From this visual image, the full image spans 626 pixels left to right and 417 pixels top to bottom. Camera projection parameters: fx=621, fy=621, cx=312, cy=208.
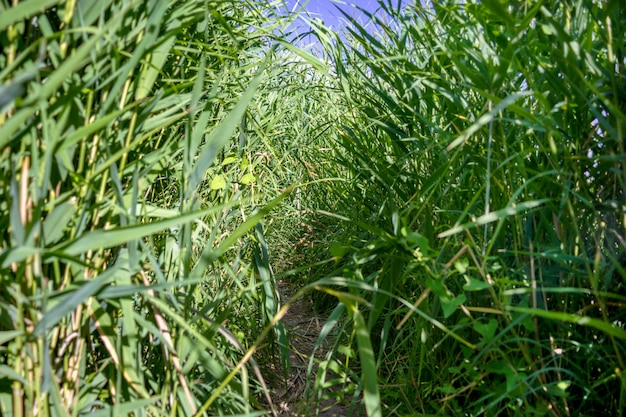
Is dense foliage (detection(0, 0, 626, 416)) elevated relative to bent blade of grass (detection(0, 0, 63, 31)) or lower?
lower

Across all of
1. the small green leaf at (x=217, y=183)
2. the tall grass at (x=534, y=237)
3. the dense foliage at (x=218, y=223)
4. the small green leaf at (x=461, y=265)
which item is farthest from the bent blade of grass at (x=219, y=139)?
the small green leaf at (x=217, y=183)

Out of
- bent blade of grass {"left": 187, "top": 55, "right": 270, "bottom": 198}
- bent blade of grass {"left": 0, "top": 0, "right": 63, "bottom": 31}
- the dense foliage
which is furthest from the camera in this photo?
bent blade of grass {"left": 187, "top": 55, "right": 270, "bottom": 198}

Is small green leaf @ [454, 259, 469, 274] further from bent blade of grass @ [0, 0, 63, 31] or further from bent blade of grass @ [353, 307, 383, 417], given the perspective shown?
bent blade of grass @ [0, 0, 63, 31]

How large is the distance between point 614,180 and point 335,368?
0.60 metres

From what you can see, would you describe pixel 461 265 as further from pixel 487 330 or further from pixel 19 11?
pixel 19 11

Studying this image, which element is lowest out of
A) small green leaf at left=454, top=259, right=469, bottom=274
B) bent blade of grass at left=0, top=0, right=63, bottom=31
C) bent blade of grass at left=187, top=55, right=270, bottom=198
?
small green leaf at left=454, top=259, right=469, bottom=274

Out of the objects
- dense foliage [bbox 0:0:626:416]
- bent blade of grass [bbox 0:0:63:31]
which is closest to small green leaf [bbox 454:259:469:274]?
dense foliage [bbox 0:0:626:416]

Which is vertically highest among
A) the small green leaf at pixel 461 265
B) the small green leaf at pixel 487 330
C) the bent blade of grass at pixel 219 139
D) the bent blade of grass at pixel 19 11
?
the bent blade of grass at pixel 19 11

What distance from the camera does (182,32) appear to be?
4.19 ft

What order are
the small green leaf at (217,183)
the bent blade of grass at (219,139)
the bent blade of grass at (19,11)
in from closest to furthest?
the bent blade of grass at (19,11) → the bent blade of grass at (219,139) → the small green leaf at (217,183)

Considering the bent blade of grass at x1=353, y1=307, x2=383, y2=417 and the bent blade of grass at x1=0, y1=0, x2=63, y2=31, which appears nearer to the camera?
the bent blade of grass at x1=0, y1=0, x2=63, y2=31

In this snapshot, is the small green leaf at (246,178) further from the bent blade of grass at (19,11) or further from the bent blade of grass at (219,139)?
the bent blade of grass at (19,11)

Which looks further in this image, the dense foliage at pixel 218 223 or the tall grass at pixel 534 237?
the tall grass at pixel 534 237

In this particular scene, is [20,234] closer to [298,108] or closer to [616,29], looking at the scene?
[616,29]
